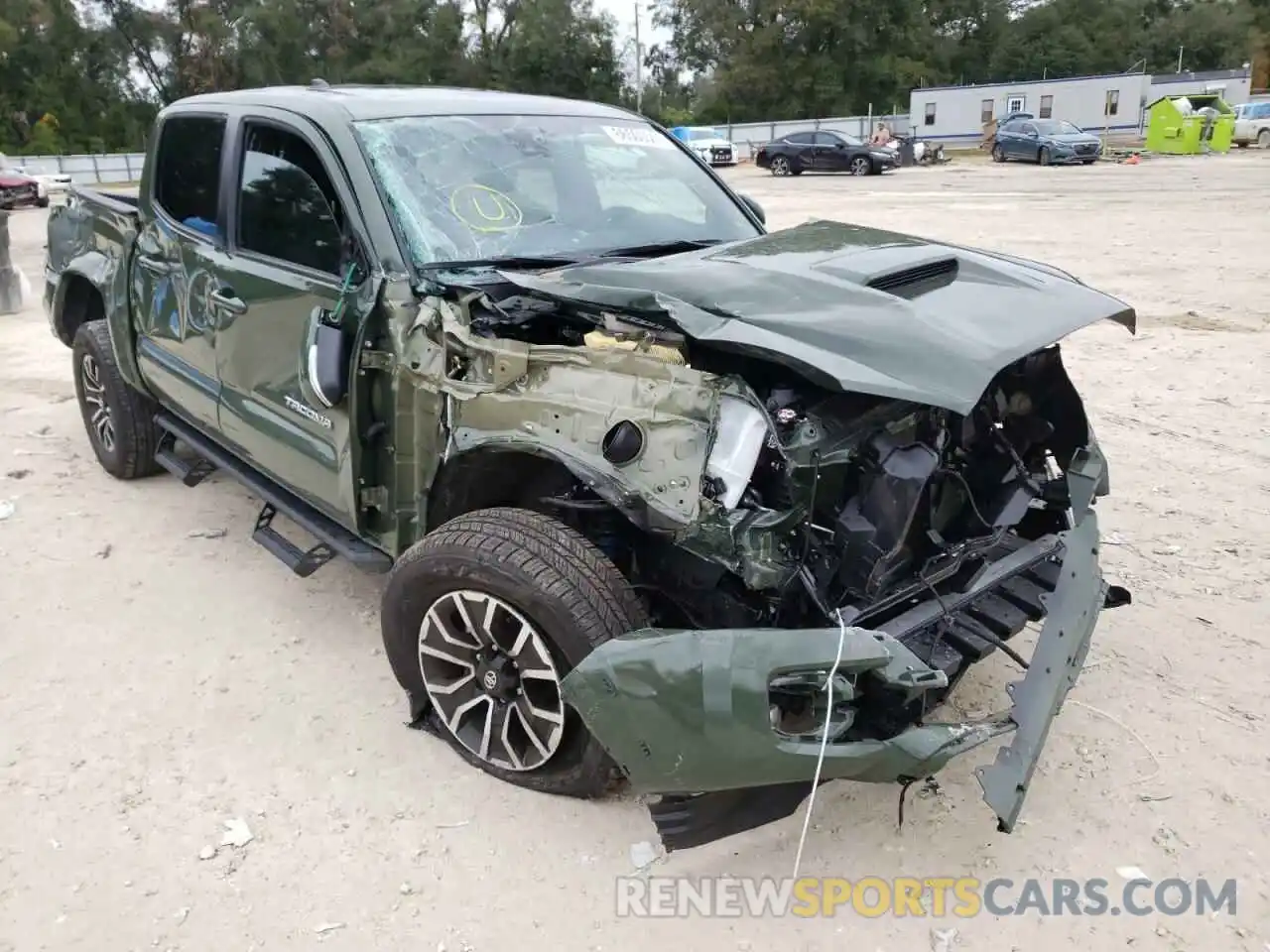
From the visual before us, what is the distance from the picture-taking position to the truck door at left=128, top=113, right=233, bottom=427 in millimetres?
4043

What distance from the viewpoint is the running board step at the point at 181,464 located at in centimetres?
456

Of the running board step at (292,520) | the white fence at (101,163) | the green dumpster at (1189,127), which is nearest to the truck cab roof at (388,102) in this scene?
the running board step at (292,520)

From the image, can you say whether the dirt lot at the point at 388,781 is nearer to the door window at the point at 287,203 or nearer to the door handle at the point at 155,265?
the door handle at the point at 155,265

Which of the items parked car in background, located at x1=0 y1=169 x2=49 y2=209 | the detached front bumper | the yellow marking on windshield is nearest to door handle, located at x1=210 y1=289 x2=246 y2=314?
the yellow marking on windshield

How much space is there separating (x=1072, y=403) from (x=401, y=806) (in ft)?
8.59

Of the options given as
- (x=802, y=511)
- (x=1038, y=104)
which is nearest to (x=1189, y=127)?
(x=1038, y=104)

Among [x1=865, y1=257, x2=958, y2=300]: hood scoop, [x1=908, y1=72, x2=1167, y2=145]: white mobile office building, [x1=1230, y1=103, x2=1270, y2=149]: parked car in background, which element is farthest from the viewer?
[x1=908, y1=72, x2=1167, y2=145]: white mobile office building

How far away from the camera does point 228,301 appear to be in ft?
12.5

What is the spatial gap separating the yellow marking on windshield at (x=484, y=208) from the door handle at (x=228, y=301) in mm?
955

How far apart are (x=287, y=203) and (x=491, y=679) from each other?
74.9 inches

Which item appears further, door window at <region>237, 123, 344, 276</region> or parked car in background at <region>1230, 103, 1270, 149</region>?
parked car in background at <region>1230, 103, 1270, 149</region>

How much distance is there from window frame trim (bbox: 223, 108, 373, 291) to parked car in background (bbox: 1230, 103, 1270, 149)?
121 ft

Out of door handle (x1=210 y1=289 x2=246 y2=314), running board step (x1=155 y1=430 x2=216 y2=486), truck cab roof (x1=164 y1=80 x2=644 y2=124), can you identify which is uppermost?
truck cab roof (x1=164 y1=80 x2=644 y2=124)

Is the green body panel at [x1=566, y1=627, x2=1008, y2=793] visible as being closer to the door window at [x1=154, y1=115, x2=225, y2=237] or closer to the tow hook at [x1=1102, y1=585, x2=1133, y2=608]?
the tow hook at [x1=1102, y1=585, x2=1133, y2=608]
